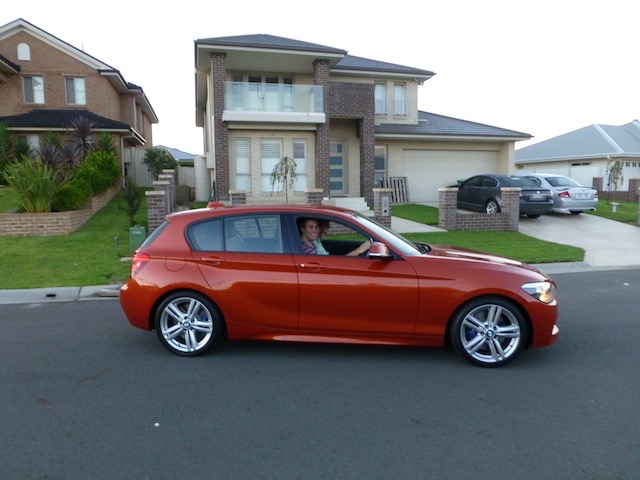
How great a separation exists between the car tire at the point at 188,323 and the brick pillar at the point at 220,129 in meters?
13.5

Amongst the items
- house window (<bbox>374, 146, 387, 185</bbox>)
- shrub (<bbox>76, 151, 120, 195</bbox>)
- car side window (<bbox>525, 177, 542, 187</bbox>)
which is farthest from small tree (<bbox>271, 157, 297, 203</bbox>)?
car side window (<bbox>525, 177, 542, 187</bbox>)

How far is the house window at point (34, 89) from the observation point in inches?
917

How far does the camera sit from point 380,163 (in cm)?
2267

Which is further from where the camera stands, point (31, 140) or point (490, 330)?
point (31, 140)

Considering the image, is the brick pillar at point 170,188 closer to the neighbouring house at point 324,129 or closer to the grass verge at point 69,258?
the grass verge at point 69,258

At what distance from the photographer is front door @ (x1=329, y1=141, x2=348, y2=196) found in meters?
21.8

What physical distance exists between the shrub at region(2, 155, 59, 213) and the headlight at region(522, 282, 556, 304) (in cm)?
1209

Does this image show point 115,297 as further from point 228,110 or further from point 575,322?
point 228,110

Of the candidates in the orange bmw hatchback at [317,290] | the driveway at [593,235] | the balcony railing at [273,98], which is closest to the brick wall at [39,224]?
the balcony railing at [273,98]

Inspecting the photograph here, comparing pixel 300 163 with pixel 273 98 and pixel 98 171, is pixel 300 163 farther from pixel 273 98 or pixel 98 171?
pixel 98 171

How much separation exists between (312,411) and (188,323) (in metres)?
1.80

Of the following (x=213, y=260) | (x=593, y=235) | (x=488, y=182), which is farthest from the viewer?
(x=488, y=182)

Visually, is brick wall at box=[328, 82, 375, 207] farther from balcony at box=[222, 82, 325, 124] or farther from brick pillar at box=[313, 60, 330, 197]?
balcony at box=[222, 82, 325, 124]

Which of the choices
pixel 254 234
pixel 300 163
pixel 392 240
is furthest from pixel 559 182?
pixel 254 234
